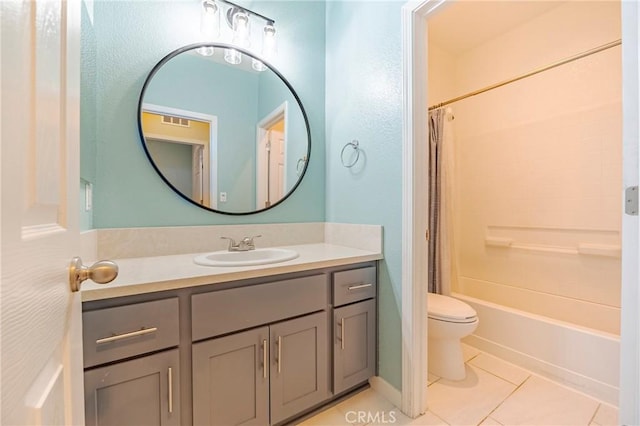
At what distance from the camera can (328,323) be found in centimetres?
138

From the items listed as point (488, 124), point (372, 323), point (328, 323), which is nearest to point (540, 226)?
point (488, 124)

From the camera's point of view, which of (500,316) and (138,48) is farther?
(500,316)

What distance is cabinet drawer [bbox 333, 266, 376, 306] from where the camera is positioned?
4.59 feet

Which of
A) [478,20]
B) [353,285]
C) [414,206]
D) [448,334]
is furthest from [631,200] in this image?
[478,20]

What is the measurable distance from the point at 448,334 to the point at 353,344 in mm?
599

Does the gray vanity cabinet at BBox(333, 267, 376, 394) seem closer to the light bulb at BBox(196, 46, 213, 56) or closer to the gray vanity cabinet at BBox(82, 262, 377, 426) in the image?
the gray vanity cabinet at BBox(82, 262, 377, 426)

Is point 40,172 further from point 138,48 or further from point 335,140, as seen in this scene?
point 335,140

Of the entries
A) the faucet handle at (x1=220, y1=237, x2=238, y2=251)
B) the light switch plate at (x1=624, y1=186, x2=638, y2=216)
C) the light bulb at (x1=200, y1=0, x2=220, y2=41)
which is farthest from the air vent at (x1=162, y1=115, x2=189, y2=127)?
the light switch plate at (x1=624, y1=186, x2=638, y2=216)

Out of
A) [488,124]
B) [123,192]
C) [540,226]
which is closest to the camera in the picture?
[123,192]

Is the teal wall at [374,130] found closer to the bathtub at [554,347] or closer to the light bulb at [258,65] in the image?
the light bulb at [258,65]

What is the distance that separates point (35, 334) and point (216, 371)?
0.85 m

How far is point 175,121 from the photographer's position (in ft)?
4.92

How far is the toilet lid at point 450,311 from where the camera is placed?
5.24 ft

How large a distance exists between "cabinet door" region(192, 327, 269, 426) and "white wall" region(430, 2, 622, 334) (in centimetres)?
213
